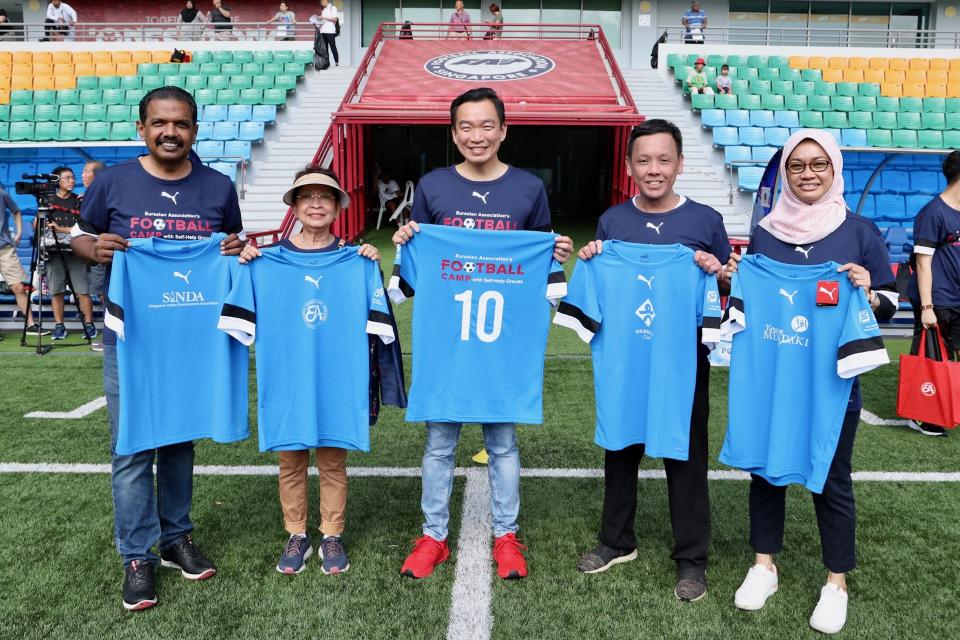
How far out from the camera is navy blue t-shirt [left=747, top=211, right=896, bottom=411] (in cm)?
258

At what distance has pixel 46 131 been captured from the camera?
14.0m

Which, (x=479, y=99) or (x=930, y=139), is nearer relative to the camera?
(x=479, y=99)

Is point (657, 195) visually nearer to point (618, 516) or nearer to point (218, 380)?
point (618, 516)

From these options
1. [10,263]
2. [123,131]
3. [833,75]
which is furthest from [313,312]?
[833,75]

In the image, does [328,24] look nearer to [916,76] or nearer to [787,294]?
[916,76]

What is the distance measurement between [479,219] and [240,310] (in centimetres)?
102

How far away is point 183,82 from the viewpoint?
15695mm

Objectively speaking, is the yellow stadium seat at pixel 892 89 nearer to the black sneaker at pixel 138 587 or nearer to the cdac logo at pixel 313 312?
the cdac logo at pixel 313 312

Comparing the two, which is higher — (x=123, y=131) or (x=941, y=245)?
(x=123, y=131)

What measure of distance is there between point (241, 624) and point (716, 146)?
45.4 ft

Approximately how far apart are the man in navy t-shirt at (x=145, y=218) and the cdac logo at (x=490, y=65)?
1214 cm

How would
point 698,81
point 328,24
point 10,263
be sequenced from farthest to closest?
point 328,24, point 698,81, point 10,263

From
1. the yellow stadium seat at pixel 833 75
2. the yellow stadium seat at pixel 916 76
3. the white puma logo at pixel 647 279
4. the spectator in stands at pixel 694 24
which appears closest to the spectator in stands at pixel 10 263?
the white puma logo at pixel 647 279

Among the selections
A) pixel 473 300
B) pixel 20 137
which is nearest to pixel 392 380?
pixel 473 300
